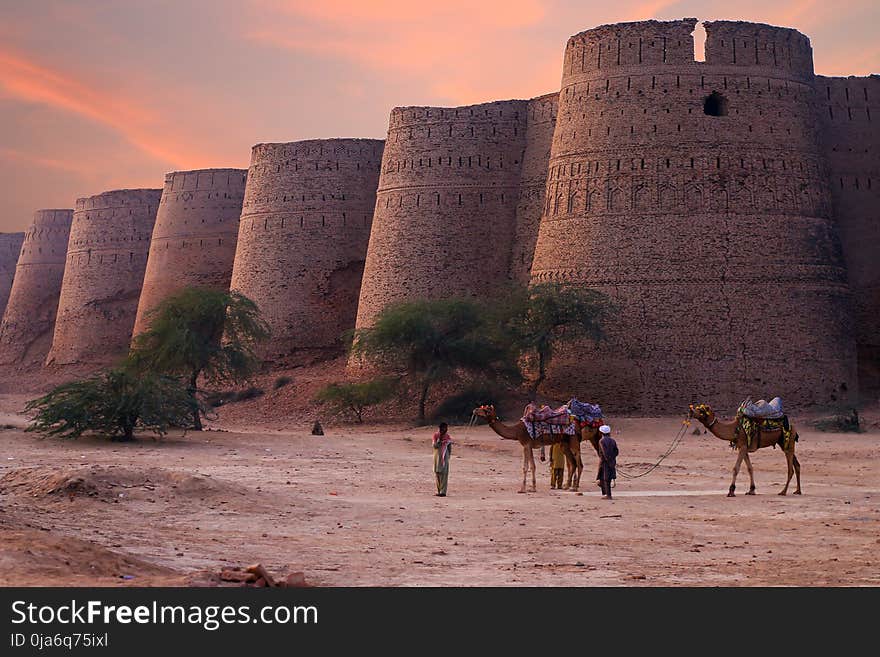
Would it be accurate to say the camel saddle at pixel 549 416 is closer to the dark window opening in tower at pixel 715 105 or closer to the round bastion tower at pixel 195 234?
the dark window opening in tower at pixel 715 105

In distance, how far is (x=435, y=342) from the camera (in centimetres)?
2494

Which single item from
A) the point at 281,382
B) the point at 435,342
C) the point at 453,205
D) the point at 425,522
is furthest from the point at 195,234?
the point at 425,522

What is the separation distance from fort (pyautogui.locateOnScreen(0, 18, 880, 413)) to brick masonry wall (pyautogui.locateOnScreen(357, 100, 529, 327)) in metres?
0.04

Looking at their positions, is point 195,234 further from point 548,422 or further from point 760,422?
point 760,422

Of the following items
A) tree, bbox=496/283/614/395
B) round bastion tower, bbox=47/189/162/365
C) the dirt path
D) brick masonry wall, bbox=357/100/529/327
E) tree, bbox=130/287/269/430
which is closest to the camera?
the dirt path

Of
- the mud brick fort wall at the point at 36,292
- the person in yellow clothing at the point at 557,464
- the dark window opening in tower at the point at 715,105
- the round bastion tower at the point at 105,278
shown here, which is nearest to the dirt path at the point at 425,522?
the person in yellow clothing at the point at 557,464

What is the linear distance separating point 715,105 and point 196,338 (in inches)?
486

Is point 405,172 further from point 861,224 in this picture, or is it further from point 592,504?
point 592,504

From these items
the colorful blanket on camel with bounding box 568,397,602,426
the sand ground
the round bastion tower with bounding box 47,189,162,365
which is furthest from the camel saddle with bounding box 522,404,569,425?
the round bastion tower with bounding box 47,189,162,365

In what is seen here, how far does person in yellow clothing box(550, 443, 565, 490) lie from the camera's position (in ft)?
43.5

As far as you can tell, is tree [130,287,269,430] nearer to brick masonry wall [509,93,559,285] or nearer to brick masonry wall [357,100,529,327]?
brick masonry wall [357,100,529,327]

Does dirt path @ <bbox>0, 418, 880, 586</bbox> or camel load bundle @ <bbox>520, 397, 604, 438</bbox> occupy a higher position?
camel load bundle @ <bbox>520, 397, 604, 438</bbox>

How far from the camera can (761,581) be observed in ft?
22.8

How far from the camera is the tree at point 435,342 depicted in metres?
24.7
